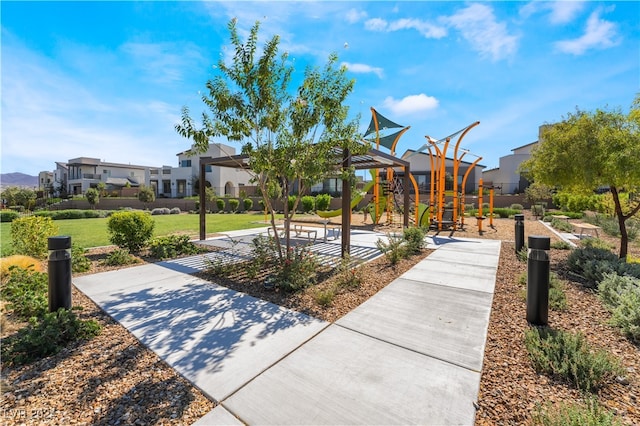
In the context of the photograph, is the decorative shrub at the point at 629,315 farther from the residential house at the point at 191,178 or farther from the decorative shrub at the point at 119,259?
the residential house at the point at 191,178

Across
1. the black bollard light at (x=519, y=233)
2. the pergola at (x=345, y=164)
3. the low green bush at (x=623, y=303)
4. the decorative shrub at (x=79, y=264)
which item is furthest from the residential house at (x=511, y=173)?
the decorative shrub at (x=79, y=264)

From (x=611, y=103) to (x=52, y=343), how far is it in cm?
1031

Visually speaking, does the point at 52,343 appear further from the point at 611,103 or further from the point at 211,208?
the point at 211,208

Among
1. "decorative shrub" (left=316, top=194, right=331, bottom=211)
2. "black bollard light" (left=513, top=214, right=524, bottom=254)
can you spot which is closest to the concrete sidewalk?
"black bollard light" (left=513, top=214, right=524, bottom=254)

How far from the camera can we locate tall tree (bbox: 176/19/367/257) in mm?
4871

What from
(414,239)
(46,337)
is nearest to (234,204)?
(414,239)

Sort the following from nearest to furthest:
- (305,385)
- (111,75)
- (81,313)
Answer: (305,385)
(81,313)
(111,75)

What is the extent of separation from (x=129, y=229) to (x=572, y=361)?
9.08 metres

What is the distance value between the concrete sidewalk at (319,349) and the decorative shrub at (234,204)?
23567 millimetres

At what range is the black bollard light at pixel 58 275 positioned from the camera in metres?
3.47

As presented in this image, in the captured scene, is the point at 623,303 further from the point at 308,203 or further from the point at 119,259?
the point at 308,203

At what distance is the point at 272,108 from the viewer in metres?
5.15

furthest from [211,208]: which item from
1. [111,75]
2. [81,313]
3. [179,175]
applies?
[81,313]

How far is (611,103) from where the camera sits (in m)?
6.04
